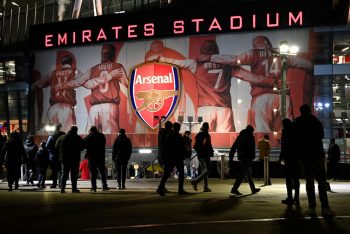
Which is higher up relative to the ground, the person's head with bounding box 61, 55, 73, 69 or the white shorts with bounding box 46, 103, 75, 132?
the person's head with bounding box 61, 55, 73, 69

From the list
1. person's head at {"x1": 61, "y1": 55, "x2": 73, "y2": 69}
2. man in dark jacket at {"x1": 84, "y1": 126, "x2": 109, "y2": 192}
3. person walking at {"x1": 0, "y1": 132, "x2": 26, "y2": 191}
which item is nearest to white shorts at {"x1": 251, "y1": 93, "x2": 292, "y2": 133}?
person's head at {"x1": 61, "y1": 55, "x2": 73, "y2": 69}

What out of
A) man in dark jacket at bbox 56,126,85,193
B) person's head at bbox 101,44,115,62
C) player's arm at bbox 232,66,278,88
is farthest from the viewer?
person's head at bbox 101,44,115,62

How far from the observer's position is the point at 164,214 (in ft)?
32.7

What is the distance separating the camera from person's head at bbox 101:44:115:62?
115 ft

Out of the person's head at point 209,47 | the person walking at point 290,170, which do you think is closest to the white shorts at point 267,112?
the person's head at point 209,47

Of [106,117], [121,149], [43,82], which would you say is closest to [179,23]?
[106,117]

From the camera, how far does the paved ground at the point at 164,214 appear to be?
8359 millimetres

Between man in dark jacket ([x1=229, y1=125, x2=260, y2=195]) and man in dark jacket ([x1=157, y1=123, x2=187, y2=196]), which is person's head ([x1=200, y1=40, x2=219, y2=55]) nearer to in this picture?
man in dark jacket ([x1=157, y1=123, x2=187, y2=196])

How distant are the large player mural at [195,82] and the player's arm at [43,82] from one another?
37cm

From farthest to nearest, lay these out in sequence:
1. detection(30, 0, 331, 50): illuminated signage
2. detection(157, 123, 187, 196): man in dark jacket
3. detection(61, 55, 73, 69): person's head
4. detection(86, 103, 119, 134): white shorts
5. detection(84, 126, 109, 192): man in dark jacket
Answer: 1. detection(61, 55, 73, 69): person's head
2. detection(86, 103, 119, 134): white shorts
3. detection(30, 0, 331, 50): illuminated signage
4. detection(84, 126, 109, 192): man in dark jacket
5. detection(157, 123, 187, 196): man in dark jacket

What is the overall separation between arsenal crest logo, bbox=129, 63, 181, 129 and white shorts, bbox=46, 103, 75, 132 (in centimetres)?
457

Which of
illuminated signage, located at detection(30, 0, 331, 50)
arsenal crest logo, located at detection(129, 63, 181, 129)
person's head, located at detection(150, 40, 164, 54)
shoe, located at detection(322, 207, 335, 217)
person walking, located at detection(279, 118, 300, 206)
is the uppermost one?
illuminated signage, located at detection(30, 0, 331, 50)

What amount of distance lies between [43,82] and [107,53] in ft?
17.2

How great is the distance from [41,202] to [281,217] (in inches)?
213
